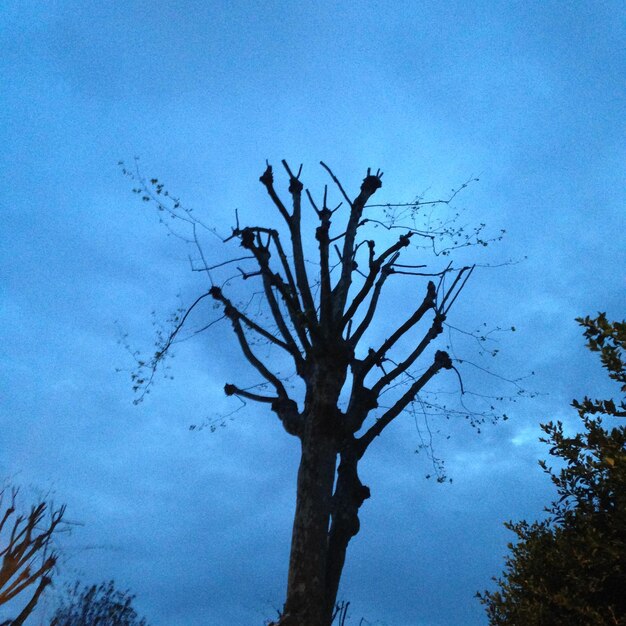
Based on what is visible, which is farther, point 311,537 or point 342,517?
point 342,517

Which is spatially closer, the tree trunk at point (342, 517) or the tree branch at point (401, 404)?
the tree trunk at point (342, 517)

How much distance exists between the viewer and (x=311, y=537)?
18.4ft

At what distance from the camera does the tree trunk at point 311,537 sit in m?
5.36

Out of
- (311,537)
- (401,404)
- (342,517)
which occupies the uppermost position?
(401,404)

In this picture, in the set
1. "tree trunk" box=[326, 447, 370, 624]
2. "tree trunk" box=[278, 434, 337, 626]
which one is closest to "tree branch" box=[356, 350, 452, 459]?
"tree trunk" box=[326, 447, 370, 624]

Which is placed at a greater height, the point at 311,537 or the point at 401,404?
the point at 401,404

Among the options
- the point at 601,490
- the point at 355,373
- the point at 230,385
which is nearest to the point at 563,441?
the point at 601,490

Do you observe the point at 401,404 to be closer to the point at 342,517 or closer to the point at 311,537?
the point at 342,517

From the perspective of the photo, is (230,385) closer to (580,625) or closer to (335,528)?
(335,528)

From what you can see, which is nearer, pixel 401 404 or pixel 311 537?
pixel 311 537

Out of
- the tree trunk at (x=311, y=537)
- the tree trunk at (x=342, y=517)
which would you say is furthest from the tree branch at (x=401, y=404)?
the tree trunk at (x=311, y=537)

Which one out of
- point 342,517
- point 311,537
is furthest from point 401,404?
point 311,537

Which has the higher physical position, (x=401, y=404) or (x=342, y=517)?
(x=401, y=404)

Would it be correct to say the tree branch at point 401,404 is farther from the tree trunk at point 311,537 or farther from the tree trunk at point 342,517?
the tree trunk at point 311,537
